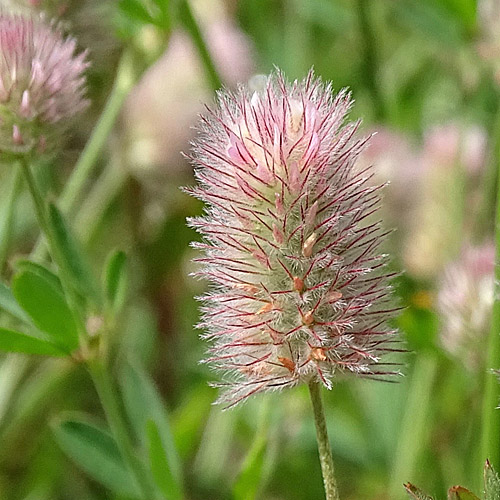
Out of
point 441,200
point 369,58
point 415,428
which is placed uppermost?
point 369,58

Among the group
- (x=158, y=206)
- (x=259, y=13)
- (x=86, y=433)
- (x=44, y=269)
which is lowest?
(x=86, y=433)

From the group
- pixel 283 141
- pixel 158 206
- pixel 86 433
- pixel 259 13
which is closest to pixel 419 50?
pixel 259 13

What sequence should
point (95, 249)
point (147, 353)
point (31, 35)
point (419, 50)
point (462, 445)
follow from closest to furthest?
point (31, 35), point (462, 445), point (147, 353), point (95, 249), point (419, 50)

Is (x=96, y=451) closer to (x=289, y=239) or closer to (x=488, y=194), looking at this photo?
(x=289, y=239)

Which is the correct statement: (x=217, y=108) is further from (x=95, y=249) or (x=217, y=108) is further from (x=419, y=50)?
(x=419, y=50)

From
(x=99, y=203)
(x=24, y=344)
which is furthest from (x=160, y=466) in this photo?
(x=99, y=203)
